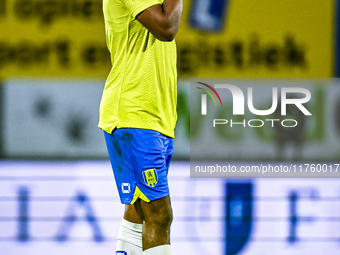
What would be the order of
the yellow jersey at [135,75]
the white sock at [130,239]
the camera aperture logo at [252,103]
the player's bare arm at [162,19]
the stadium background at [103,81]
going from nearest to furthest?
the player's bare arm at [162,19], the yellow jersey at [135,75], the white sock at [130,239], the stadium background at [103,81], the camera aperture logo at [252,103]

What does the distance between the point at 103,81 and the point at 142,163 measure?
2.83 meters

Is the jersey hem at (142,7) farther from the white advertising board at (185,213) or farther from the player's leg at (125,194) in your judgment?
the white advertising board at (185,213)

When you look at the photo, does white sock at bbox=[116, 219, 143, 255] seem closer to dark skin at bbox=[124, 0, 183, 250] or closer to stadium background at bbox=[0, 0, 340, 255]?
dark skin at bbox=[124, 0, 183, 250]

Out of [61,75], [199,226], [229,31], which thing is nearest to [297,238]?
[199,226]

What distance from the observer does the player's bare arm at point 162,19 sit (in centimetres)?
131

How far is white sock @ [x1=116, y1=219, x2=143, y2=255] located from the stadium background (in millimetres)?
2066

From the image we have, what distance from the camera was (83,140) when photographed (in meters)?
4.21

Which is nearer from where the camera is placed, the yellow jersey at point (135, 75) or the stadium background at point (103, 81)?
the yellow jersey at point (135, 75)

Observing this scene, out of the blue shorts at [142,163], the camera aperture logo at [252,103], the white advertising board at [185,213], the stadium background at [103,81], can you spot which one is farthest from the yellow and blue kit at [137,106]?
the camera aperture logo at [252,103]

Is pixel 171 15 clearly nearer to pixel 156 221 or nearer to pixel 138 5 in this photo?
pixel 138 5

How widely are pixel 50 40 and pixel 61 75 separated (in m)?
0.36

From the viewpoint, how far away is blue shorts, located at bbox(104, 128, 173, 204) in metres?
1.39

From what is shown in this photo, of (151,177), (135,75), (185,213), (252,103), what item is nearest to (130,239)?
(151,177)

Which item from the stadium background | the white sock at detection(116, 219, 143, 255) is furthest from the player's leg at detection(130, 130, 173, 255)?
the stadium background
